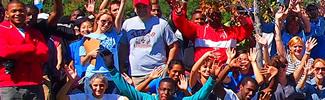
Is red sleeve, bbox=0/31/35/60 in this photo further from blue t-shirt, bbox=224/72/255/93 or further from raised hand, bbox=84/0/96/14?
blue t-shirt, bbox=224/72/255/93

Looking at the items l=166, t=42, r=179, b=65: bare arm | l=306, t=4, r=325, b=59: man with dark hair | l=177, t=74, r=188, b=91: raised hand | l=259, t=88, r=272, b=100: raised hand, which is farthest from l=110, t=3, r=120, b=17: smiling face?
l=306, t=4, r=325, b=59: man with dark hair

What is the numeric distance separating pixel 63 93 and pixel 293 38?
3.42m

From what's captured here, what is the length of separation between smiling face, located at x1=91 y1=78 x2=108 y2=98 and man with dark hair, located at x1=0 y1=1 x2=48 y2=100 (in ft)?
2.32

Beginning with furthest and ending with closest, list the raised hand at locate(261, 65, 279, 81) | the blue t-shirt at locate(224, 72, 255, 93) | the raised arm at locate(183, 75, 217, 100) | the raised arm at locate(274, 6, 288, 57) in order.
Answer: the raised arm at locate(274, 6, 288, 57)
the raised hand at locate(261, 65, 279, 81)
the blue t-shirt at locate(224, 72, 255, 93)
the raised arm at locate(183, 75, 217, 100)

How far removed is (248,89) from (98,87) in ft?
5.20

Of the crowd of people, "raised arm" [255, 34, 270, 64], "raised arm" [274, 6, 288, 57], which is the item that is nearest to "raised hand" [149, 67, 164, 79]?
the crowd of people

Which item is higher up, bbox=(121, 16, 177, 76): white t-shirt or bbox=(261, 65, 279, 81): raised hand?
bbox=(121, 16, 177, 76): white t-shirt

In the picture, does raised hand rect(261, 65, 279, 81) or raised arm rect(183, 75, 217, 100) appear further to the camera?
raised hand rect(261, 65, 279, 81)

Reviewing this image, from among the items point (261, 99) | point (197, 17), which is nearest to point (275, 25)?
point (197, 17)

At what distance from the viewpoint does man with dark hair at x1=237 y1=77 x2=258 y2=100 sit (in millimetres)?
8758

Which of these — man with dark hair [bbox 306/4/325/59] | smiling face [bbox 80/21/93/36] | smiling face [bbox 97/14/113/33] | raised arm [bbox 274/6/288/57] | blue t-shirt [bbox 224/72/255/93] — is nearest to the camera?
smiling face [bbox 97/14/113/33]

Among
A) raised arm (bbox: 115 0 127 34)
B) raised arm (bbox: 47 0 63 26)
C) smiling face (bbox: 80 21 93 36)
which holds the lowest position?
smiling face (bbox: 80 21 93 36)

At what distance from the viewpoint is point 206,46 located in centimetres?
976

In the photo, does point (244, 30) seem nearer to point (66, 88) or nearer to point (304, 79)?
point (304, 79)
